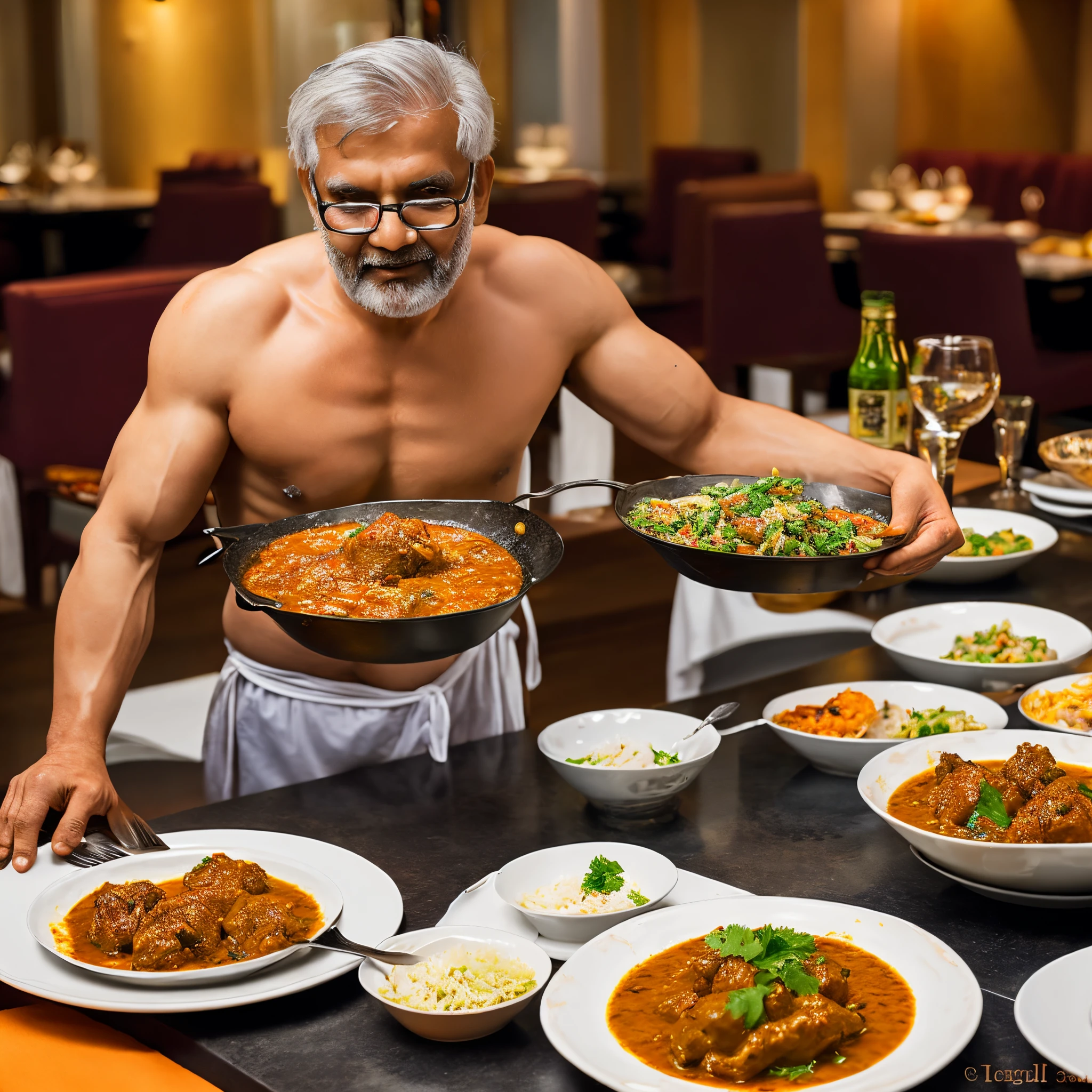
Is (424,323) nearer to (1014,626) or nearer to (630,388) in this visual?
(630,388)

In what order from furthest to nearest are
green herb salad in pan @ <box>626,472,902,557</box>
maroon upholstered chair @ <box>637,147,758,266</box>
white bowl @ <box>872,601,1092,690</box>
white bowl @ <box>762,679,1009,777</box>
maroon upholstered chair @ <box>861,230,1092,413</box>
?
maroon upholstered chair @ <box>637,147,758,266</box> → maroon upholstered chair @ <box>861,230,1092,413</box> → white bowl @ <box>872,601,1092,690</box> → white bowl @ <box>762,679,1009,777</box> → green herb salad in pan @ <box>626,472,902,557</box>

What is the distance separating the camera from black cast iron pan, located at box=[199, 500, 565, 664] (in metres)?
1.36

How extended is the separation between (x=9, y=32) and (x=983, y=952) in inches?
499

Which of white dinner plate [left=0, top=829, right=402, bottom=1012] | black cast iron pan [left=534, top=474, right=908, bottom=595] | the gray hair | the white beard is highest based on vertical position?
the gray hair

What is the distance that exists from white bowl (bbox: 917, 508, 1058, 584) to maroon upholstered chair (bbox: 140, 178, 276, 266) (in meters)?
5.63

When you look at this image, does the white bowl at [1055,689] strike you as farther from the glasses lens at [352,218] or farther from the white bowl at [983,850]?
the glasses lens at [352,218]

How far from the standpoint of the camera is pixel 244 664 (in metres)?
2.20

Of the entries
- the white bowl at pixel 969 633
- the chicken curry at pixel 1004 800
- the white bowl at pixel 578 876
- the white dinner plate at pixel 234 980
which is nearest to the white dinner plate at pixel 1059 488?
the white bowl at pixel 969 633

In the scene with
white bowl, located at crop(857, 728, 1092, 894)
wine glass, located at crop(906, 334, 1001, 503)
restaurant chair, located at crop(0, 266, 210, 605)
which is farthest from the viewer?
restaurant chair, located at crop(0, 266, 210, 605)

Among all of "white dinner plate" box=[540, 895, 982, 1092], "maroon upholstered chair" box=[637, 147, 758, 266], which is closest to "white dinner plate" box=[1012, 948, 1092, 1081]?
"white dinner plate" box=[540, 895, 982, 1092]

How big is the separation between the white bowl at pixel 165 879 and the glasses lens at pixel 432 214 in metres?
0.76

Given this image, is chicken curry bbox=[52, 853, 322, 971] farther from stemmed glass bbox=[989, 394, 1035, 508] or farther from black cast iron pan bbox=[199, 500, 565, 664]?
stemmed glass bbox=[989, 394, 1035, 508]

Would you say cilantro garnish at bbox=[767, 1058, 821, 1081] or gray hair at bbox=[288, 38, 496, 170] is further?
gray hair at bbox=[288, 38, 496, 170]

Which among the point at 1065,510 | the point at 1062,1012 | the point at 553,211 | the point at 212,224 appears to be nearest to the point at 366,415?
the point at 1062,1012
